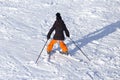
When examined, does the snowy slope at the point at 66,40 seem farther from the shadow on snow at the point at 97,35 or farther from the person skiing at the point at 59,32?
the person skiing at the point at 59,32

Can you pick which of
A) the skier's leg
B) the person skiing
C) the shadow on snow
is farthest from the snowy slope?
the person skiing

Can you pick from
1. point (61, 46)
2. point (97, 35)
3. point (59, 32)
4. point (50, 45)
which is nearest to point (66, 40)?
point (97, 35)

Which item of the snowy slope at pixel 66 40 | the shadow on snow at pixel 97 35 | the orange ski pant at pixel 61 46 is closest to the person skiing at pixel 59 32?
the orange ski pant at pixel 61 46

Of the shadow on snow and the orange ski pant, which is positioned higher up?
the orange ski pant

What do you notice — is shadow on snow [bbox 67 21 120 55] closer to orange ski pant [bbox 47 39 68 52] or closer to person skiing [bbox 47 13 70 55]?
orange ski pant [bbox 47 39 68 52]

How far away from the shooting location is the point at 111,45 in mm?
15023

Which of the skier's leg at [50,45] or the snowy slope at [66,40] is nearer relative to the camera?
the snowy slope at [66,40]

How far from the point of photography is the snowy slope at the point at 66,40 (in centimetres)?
1197

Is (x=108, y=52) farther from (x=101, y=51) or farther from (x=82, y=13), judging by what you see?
(x=82, y=13)

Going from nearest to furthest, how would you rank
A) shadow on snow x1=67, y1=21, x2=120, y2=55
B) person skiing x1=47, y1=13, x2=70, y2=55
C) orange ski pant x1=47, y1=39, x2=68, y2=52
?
1. person skiing x1=47, y1=13, x2=70, y2=55
2. orange ski pant x1=47, y1=39, x2=68, y2=52
3. shadow on snow x1=67, y1=21, x2=120, y2=55

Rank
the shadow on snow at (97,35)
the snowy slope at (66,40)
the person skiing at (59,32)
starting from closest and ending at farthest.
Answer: the snowy slope at (66,40)
the person skiing at (59,32)
the shadow on snow at (97,35)

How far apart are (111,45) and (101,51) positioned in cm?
100

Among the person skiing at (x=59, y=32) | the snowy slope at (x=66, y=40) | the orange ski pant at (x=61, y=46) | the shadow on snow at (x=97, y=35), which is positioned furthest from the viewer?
the shadow on snow at (x=97, y=35)

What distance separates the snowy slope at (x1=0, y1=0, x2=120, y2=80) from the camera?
11969mm
